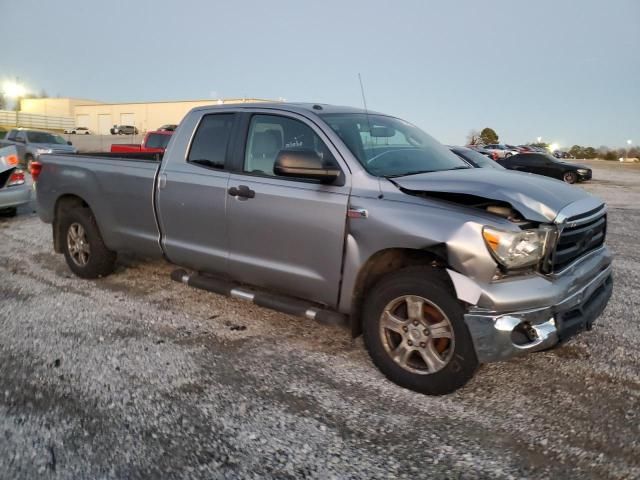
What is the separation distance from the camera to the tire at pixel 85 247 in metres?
5.34

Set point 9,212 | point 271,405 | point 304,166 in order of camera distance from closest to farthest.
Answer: point 271,405
point 304,166
point 9,212

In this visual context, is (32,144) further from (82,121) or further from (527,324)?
(82,121)

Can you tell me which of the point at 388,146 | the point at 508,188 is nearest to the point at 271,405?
the point at 508,188

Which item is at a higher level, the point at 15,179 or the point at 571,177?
the point at 571,177

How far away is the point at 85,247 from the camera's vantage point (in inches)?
216

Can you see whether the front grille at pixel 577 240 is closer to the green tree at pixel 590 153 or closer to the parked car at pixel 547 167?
the parked car at pixel 547 167

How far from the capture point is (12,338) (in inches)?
156

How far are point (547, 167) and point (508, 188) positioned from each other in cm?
2456

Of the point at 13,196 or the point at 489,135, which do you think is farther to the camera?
the point at 489,135

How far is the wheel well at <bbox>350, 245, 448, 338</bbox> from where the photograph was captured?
3260mm

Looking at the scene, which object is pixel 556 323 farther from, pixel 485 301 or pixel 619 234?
pixel 619 234

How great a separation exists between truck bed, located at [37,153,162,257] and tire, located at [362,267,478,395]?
2358 mm

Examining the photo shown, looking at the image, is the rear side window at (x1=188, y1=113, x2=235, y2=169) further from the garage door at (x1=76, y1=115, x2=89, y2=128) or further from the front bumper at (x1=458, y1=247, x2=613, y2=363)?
A: the garage door at (x1=76, y1=115, x2=89, y2=128)

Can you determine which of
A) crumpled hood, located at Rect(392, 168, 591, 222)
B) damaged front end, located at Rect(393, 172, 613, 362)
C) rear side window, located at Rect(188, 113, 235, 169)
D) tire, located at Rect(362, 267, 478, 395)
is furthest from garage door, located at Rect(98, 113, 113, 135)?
damaged front end, located at Rect(393, 172, 613, 362)
